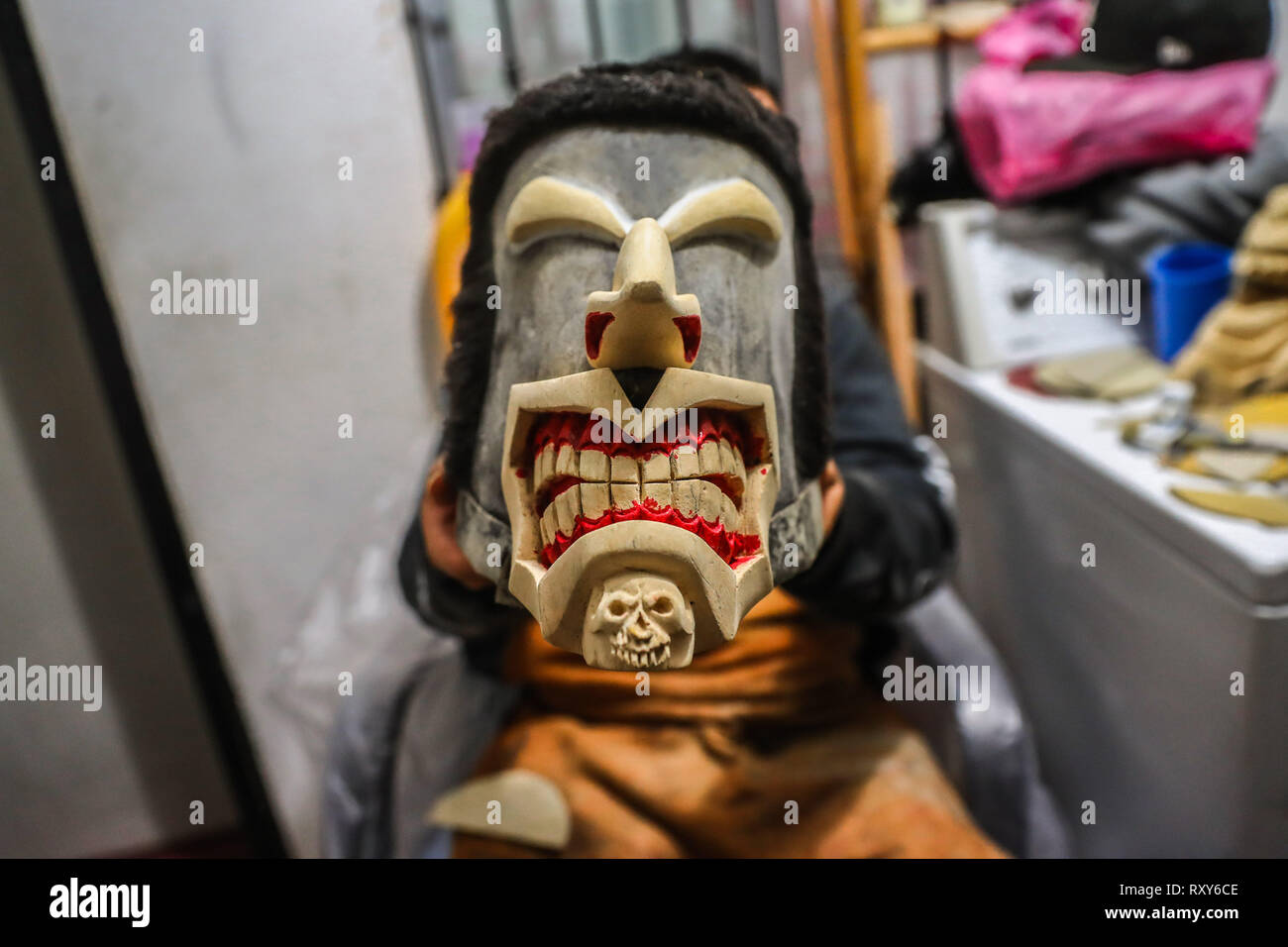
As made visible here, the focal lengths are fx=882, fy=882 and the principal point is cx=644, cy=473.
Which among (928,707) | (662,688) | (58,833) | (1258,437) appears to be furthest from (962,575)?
(58,833)

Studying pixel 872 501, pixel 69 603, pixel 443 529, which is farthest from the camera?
pixel 69 603

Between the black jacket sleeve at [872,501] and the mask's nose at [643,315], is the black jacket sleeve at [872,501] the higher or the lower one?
the lower one

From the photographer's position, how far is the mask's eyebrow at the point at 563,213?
1.49 feet

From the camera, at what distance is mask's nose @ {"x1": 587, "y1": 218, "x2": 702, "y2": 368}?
404mm

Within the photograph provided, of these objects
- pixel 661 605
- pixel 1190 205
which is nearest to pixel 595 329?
pixel 661 605

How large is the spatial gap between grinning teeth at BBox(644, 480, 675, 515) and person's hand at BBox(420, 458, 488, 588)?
194 millimetres

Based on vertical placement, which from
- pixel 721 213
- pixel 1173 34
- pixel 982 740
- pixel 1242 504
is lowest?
pixel 982 740

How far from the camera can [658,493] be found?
0.42 metres

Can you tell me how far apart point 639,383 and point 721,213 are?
107 mm

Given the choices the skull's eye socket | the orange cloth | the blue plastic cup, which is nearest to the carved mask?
the skull's eye socket

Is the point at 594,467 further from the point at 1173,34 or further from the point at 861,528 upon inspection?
the point at 1173,34

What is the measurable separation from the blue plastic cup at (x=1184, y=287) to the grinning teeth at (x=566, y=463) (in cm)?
85

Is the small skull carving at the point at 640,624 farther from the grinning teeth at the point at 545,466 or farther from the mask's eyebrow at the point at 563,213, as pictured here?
the mask's eyebrow at the point at 563,213

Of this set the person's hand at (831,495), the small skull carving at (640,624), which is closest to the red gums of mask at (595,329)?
the small skull carving at (640,624)
